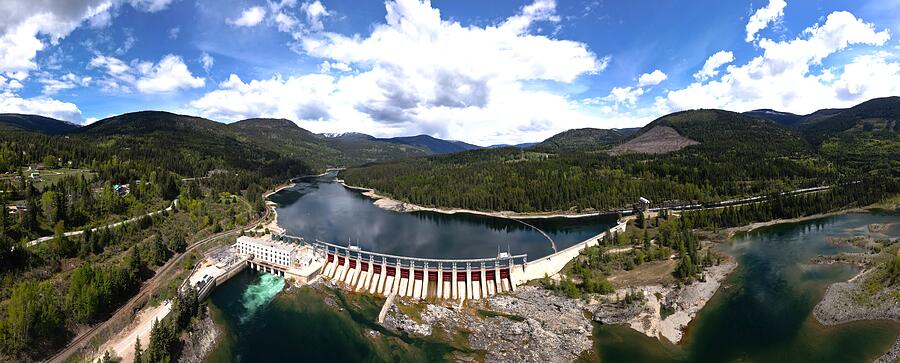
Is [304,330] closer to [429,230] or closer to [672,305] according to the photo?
[672,305]

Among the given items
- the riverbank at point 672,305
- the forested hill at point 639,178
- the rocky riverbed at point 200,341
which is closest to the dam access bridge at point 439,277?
the riverbank at point 672,305

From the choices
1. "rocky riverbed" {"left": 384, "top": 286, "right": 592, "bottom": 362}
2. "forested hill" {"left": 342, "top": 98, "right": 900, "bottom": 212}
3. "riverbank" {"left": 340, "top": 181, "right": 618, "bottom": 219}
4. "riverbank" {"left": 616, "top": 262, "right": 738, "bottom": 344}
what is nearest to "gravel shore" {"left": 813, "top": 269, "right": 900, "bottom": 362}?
"riverbank" {"left": 616, "top": 262, "right": 738, "bottom": 344}

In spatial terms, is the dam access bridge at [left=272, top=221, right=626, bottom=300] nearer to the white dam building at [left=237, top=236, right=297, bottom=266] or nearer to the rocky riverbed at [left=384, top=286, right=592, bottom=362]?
the rocky riverbed at [left=384, top=286, right=592, bottom=362]

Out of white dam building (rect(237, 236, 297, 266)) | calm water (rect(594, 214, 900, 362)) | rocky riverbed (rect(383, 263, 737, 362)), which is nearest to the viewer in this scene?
calm water (rect(594, 214, 900, 362))

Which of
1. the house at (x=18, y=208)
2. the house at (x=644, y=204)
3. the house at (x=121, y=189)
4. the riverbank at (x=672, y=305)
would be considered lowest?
the riverbank at (x=672, y=305)

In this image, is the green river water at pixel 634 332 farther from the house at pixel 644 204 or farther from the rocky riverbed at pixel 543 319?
the house at pixel 644 204

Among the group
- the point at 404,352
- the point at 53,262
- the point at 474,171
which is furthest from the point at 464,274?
the point at 474,171
